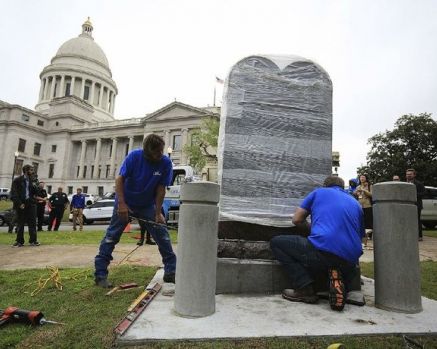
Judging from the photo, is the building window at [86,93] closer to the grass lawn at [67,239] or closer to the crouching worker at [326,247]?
the grass lawn at [67,239]

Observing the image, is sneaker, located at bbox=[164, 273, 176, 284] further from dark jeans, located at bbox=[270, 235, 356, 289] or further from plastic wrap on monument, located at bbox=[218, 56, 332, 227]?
dark jeans, located at bbox=[270, 235, 356, 289]

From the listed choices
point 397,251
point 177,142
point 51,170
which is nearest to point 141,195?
point 397,251

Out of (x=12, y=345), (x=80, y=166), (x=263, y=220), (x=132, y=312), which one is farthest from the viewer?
(x=80, y=166)

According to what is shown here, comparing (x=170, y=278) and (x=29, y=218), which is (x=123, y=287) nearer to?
(x=170, y=278)

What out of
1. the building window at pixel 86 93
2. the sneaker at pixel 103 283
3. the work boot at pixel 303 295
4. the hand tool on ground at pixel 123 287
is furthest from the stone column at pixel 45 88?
the work boot at pixel 303 295

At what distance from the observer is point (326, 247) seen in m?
3.38

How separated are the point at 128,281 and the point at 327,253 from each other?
2.63m

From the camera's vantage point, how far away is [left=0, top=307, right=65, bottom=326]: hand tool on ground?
2.96m

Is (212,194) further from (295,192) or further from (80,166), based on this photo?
(80,166)

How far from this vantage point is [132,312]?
304cm

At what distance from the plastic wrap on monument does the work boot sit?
34.2 inches

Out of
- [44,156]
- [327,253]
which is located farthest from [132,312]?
[44,156]

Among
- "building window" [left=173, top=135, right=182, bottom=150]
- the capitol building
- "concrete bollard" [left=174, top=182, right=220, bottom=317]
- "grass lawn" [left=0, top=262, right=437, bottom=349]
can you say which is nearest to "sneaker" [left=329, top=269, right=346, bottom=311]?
"grass lawn" [left=0, top=262, right=437, bottom=349]

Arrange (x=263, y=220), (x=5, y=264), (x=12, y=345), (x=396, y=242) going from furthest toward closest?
(x=5, y=264) < (x=263, y=220) < (x=396, y=242) < (x=12, y=345)
